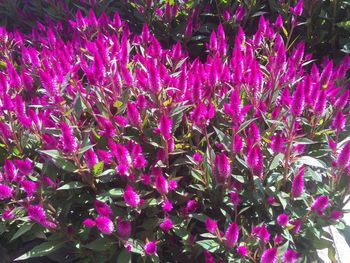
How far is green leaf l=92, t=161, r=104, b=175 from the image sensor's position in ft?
6.08

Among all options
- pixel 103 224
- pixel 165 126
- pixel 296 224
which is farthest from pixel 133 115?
pixel 296 224

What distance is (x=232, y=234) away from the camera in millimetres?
1652

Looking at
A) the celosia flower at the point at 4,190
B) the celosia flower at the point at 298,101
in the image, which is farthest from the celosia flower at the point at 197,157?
the celosia flower at the point at 4,190

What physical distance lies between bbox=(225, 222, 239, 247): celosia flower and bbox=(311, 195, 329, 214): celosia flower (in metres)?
0.34

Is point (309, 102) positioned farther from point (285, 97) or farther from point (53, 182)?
point (53, 182)

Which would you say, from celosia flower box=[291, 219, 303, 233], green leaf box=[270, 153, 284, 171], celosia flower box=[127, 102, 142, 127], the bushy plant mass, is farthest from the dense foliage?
celosia flower box=[291, 219, 303, 233]

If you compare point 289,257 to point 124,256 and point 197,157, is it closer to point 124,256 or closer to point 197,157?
point 197,157

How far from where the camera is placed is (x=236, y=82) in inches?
83.8

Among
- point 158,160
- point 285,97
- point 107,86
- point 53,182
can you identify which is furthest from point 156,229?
point 285,97

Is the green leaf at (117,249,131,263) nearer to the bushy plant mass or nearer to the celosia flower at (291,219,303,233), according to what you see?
the bushy plant mass

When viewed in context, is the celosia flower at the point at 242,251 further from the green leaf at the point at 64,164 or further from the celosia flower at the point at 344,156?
the green leaf at the point at 64,164

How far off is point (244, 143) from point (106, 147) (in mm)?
667

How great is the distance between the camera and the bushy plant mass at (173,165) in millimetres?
1786

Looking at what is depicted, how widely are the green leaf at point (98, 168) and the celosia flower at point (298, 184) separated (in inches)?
32.7
